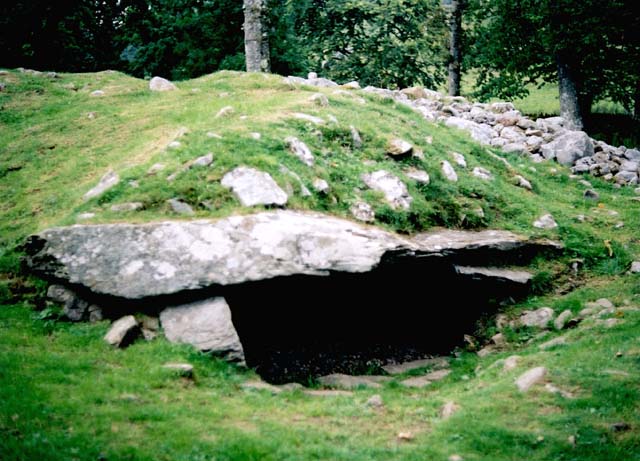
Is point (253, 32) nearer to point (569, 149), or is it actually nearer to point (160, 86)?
point (160, 86)

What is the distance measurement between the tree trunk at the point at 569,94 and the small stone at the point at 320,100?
12.3 m

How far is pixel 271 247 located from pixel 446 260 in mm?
3614

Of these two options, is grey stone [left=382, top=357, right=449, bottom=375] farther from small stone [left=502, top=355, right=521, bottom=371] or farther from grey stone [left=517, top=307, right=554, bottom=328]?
grey stone [left=517, top=307, right=554, bottom=328]

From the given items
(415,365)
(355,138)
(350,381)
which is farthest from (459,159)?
(350,381)

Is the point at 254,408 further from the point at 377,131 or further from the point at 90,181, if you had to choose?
the point at 377,131

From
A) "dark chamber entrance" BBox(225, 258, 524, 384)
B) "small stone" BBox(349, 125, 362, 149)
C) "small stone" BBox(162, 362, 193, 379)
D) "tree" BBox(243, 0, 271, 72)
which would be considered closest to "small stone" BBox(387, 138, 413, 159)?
"small stone" BBox(349, 125, 362, 149)

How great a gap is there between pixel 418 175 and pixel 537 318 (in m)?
3.81

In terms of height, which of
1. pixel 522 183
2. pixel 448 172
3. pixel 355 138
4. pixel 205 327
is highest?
pixel 355 138

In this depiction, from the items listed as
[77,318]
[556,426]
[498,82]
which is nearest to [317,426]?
[556,426]

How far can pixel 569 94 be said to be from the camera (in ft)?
74.0

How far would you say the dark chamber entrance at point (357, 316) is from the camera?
32.3ft

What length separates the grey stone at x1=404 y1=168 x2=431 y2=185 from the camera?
1230 cm

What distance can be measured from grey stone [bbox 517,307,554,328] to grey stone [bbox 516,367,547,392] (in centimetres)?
270

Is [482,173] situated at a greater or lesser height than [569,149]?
lesser
